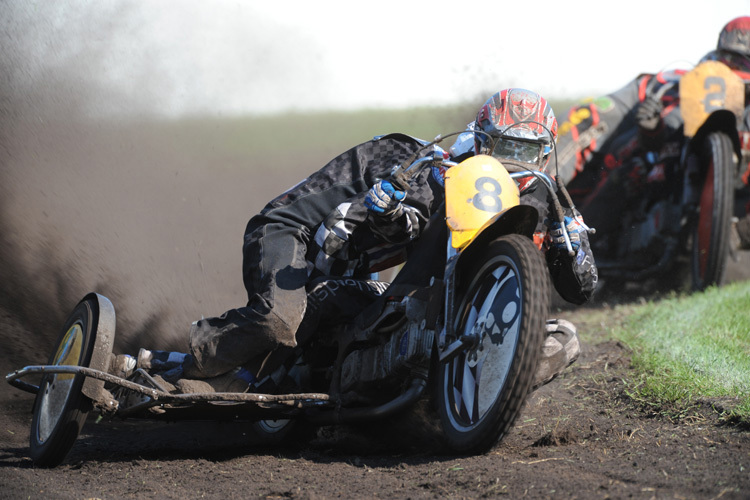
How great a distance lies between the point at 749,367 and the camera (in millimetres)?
4699

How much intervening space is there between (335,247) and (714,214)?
454 cm

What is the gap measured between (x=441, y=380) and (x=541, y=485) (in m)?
0.90

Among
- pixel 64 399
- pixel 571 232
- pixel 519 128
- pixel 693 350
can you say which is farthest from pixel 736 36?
pixel 64 399

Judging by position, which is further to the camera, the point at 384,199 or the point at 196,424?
the point at 196,424

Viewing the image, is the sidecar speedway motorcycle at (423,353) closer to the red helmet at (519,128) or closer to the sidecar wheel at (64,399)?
the sidecar wheel at (64,399)

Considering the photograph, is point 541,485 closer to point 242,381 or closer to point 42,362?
point 242,381

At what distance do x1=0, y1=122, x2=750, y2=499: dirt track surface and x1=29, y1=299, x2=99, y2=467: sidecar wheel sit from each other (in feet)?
0.39

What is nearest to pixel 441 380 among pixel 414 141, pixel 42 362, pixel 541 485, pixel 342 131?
pixel 541 485

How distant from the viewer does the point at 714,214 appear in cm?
755

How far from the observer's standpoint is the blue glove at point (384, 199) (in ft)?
12.4

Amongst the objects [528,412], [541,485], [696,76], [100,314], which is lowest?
[528,412]

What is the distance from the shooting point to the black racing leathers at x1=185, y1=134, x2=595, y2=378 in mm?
4062

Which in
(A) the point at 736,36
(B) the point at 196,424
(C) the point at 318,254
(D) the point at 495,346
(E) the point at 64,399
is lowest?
(B) the point at 196,424

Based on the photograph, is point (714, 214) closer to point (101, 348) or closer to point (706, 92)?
point (706, 92)
